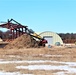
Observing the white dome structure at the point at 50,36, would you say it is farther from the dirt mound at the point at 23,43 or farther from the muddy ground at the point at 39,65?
the muddy ground at the point at 39,65

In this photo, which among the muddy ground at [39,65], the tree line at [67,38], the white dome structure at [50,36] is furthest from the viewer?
the tree line at [67,38]

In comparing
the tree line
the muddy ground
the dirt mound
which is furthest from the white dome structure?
the muddy ground

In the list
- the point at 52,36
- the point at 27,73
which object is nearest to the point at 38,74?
the point at 27,73

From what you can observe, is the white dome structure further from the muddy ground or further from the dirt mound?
the muddy ground

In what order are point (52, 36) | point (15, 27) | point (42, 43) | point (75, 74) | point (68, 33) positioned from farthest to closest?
point (68, 33) → point (52, 36) → point (15, 27) → point (42, 43) → point (75, 74)

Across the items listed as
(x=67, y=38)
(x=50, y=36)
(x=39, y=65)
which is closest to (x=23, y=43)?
(x=39, y=65)

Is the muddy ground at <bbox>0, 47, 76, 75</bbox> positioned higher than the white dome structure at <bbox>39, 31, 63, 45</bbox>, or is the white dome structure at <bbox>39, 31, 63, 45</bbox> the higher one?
the white dome structure at <bbox>39, 31, 63, 45</bbox>

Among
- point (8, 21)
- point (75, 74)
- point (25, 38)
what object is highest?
point (8, 21)

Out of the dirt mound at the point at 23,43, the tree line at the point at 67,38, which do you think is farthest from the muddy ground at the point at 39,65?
the tree line at the point at 67,38

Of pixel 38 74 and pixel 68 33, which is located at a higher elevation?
pixel 68 33

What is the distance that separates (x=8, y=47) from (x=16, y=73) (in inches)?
1022

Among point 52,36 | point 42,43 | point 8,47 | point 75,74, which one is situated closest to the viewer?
point 75,74

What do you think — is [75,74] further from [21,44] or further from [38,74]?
[21,44]

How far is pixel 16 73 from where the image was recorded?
43.6 ft
